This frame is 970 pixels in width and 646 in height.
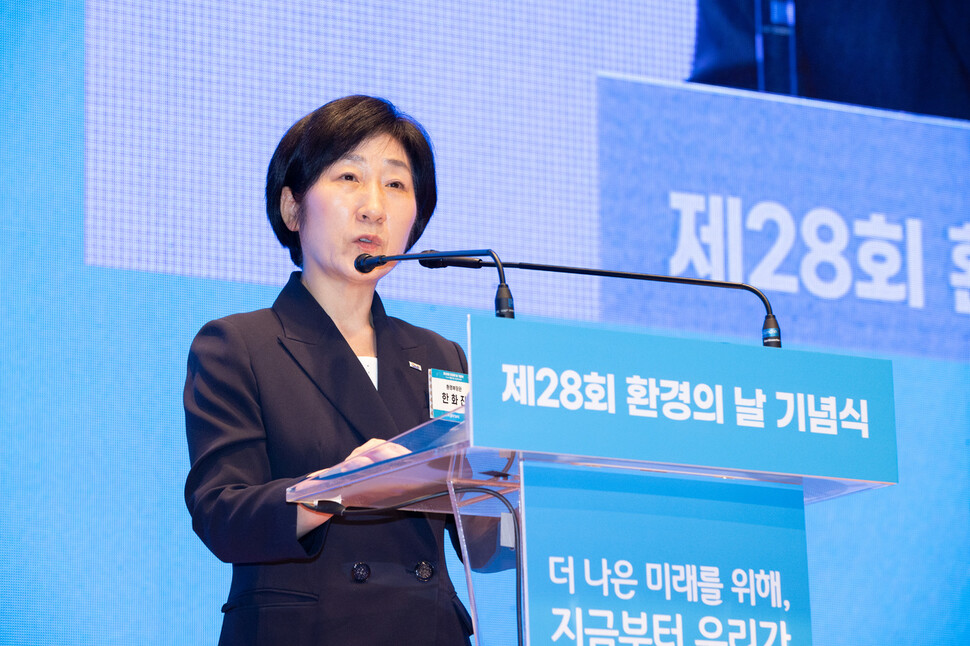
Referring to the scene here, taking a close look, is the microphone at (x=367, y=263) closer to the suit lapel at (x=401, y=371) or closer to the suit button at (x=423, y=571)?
the suit lapel at (x=401, y=371)

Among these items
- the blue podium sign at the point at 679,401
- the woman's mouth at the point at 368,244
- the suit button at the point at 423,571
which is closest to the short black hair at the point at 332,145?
the woman's mouth at the point at 368,244

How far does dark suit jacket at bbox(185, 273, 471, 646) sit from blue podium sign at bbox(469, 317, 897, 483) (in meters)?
0.35

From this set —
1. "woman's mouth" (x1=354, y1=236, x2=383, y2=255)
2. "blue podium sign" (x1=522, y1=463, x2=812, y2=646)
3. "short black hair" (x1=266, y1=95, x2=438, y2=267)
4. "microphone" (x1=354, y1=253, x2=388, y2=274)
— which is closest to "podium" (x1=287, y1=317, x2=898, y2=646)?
"blue podium sign" (x1=522, y1=463, x2=812, y2=646)

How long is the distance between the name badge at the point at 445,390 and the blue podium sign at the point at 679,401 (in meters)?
0.52

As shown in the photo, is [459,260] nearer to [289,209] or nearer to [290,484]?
[290,484]

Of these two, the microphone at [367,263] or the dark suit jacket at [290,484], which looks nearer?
the dark suit jacket at [290,484]

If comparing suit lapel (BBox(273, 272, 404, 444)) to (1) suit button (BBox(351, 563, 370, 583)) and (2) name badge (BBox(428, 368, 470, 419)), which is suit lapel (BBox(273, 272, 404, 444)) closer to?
(2) name badge (BBox(428, 368, 470, 419))

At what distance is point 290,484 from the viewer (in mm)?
1413

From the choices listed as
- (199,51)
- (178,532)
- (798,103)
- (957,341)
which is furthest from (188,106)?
(957,341)

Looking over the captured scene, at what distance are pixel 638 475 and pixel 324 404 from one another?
1.86ft

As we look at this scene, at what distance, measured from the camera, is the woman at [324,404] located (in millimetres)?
1539

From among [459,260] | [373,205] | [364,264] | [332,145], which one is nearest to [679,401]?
[459,260]

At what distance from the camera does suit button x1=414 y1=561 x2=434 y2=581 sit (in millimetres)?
1651

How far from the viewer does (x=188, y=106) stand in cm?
279
